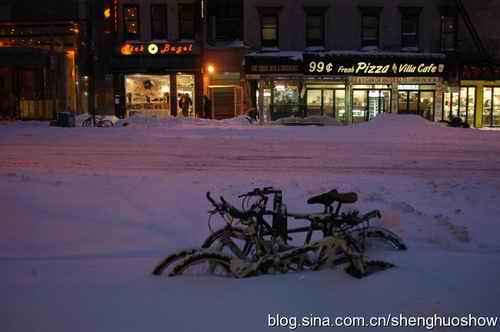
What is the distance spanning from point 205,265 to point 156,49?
3154cm

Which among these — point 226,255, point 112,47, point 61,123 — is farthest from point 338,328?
point 112,47

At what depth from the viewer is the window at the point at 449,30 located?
36125mm

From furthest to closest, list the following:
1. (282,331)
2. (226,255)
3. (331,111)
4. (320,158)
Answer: (331,111) < (320,158) < (226,255) < (282,331)

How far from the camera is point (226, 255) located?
5703 mm

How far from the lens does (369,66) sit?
35000 mm

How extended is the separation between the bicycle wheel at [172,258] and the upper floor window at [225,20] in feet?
103

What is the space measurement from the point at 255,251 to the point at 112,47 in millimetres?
32581

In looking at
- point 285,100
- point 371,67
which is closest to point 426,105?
point 371,67

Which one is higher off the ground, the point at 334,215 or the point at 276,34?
the point at 276,34

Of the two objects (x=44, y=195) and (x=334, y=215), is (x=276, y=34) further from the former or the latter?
(x=334, y=215)

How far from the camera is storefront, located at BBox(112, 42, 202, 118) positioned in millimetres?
35938

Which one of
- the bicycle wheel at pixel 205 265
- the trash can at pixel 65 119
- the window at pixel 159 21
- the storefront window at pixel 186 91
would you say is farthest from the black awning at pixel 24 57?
the bicycle wheel at pixel 205 265

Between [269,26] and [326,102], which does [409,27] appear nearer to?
[326,102]

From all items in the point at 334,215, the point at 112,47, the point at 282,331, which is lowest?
the point at 282,331
